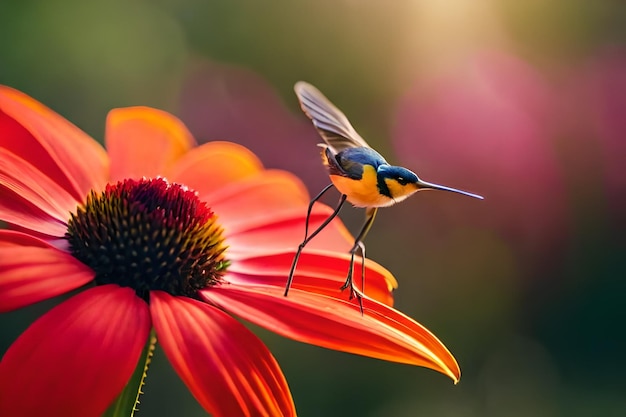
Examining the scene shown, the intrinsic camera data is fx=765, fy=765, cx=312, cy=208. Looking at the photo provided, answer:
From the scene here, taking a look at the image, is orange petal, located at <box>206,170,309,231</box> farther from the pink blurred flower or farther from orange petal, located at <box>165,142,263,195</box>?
the pink blurred flower

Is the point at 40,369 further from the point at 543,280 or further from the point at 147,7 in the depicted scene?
the point at 147,7

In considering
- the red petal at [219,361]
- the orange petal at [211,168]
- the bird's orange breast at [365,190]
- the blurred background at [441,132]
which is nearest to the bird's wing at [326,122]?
the bird's orange breast at [365,190]

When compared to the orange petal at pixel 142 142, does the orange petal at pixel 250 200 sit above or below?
below

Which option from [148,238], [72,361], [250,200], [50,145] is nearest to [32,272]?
[72,361]

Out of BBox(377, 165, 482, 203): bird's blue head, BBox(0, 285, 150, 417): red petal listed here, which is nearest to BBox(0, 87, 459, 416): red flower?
BBox(0, 285, 150, 417): red petal

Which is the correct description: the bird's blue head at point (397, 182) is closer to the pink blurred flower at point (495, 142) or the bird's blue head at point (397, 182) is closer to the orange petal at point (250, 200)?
the orange petal at point (250, 200)

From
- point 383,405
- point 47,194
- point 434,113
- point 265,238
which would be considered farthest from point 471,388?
point 47,194
